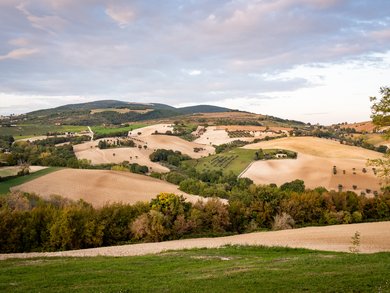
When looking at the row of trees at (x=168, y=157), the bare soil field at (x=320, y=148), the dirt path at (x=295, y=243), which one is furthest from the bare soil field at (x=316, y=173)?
the dirt path at (x=295, y=243)

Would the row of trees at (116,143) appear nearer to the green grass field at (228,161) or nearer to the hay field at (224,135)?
the green grass field at (228,161)

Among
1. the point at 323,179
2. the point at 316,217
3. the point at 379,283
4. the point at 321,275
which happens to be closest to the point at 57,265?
the point at 321,275

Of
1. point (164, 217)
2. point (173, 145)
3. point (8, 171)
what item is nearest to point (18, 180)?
point (8, 171)

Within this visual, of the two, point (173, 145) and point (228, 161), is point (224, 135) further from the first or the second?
point (228, 161)

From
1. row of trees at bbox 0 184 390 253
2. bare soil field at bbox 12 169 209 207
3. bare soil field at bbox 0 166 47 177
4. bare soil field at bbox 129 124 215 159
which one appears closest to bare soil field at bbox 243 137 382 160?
bare soil field at bbox 129 124 215 159

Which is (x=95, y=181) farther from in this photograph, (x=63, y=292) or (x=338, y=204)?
(x=63, y=292)

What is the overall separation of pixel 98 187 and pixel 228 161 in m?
51.5

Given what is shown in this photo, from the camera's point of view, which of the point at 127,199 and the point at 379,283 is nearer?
the point at 379,283

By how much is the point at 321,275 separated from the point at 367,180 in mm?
83760

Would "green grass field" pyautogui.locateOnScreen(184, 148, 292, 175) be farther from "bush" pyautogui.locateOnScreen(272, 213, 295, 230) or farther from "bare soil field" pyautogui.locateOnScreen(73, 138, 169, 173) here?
"bush" pyautogui.locateOnScreen(272, 213, 295, 230)

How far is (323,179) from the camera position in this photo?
96688 mm

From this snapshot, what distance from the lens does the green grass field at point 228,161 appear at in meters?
115

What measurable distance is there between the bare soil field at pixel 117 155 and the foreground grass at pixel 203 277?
3610 inches

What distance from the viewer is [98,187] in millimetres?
84062
